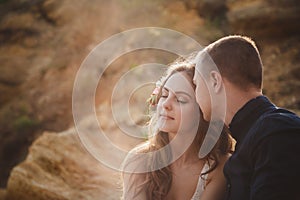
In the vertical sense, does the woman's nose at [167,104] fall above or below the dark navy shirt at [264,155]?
below

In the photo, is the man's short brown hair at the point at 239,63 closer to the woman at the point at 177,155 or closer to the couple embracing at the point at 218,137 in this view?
the couple embracing at the point at 218,137

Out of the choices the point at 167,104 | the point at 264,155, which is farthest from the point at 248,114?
the point at 167,104

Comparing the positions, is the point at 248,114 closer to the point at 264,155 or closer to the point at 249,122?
the point at 249,122

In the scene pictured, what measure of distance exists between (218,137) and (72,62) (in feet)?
18.7

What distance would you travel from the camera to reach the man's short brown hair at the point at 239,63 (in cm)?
187

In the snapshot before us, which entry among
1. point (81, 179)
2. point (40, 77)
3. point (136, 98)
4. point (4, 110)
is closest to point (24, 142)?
point (4, 110)

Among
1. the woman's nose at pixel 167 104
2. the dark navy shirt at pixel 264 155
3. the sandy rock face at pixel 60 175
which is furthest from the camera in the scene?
the sandy rock face at pixel 60 175

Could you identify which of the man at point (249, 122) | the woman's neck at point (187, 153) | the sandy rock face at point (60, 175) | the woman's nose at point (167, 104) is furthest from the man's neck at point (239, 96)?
the sandy rock face at point (60, 175)

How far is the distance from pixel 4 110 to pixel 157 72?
2.87m

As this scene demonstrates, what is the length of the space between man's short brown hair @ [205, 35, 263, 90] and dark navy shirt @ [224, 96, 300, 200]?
9cm

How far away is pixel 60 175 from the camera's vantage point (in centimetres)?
414

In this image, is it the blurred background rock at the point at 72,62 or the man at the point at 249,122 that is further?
the blurred background rock at the point at 72,62

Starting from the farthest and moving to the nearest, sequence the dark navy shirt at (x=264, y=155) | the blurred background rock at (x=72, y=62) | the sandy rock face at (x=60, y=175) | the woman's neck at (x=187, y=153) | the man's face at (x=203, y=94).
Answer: the blurred background rock at (x=72, y=62), the sandy rock face at (x=60, y=175), the woman's neck at (x=187, y=153), the man's face at (x=203, y=94), the dark navy shirt at (x=264, y=155)

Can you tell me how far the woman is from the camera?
2668 millimetres
